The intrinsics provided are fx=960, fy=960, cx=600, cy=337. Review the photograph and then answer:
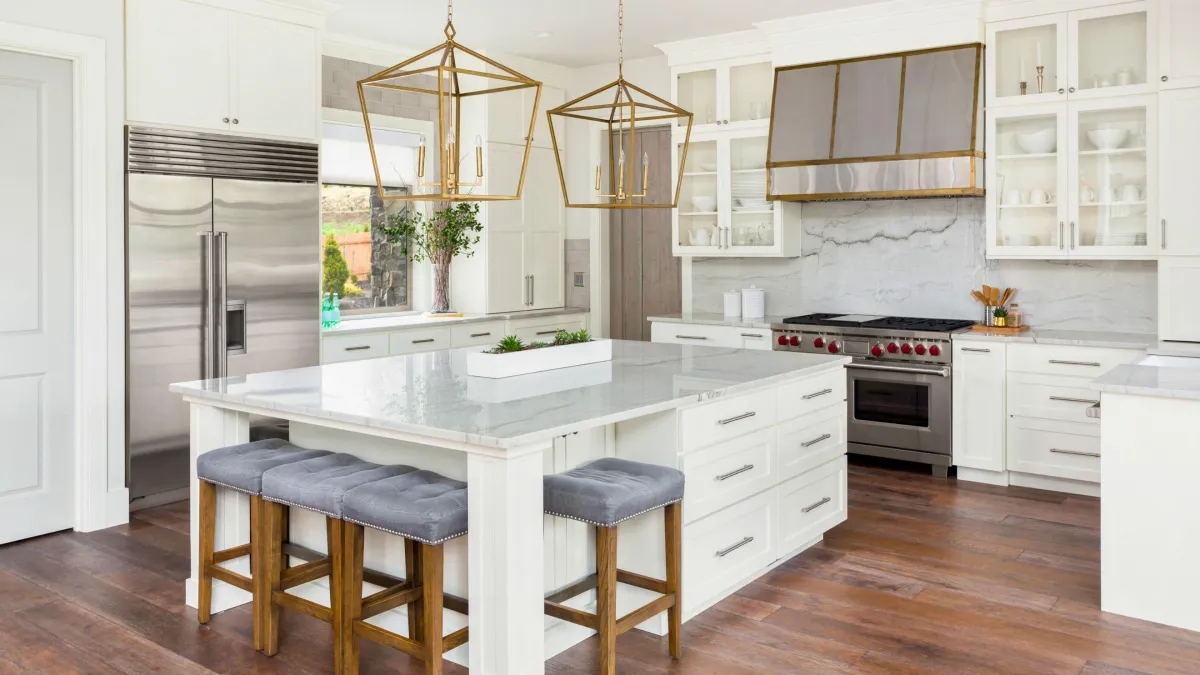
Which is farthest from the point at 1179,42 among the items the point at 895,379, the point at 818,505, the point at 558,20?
the point at 558,20

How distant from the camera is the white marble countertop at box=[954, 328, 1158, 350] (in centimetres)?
495

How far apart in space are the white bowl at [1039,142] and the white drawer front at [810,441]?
2140 millimetres

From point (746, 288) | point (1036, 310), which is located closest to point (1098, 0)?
point (1036, 310)

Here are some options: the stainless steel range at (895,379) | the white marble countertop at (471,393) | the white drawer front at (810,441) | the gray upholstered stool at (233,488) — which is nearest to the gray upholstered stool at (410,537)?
the white marble countertop at (471,393)

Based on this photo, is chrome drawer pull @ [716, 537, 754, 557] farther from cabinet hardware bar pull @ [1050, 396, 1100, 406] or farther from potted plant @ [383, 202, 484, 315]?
potted plant @ [383, 202, 484, 315]

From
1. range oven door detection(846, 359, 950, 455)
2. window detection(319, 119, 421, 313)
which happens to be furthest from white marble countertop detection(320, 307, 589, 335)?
range oven door detection(846, 359, 950, 455)

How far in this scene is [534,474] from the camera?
265 centimetres

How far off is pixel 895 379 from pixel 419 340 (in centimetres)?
298

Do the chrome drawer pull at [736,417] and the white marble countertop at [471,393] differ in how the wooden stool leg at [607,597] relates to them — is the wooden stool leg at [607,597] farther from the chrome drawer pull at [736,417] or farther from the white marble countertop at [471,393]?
the chrome drawer pull at [736,417]

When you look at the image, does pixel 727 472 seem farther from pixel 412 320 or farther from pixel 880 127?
pixel 412 320

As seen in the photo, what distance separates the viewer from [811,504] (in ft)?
13.5

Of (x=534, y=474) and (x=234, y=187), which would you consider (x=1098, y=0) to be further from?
(x=234, y=187)

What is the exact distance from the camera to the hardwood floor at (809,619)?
305cm

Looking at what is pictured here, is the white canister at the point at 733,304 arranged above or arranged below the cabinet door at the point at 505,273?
below
